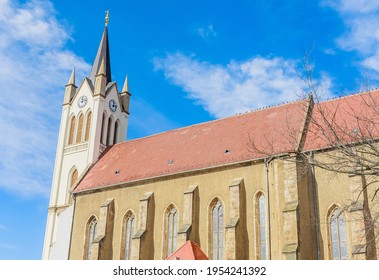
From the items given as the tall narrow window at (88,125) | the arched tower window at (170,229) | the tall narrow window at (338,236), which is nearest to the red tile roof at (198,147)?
the arched tower window at (170,229)

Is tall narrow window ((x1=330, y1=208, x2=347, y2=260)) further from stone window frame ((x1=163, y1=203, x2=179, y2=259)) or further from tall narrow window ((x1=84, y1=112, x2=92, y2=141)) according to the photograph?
tall narrow window ((x1=84, y1=112, x2=92, y2=141))

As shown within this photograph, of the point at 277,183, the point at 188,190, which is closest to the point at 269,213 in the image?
the point at 277,183

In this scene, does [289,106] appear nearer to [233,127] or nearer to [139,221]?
[233,127]

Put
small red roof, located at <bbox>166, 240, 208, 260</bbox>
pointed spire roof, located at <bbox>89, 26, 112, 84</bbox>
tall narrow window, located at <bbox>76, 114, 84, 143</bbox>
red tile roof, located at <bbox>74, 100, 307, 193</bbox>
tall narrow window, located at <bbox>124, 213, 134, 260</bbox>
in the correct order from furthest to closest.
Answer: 1. pointed spire roof, located at <bbox>89, 26, 112, 84</bbox>
2. tall narrow window, located at <bbox>76, 114, 84, 143</bbox>
3. tall narrow window, located at <bbox>124, 213, 134, 260</bbox>
4. red tile roof, located at <bbox>74, 100, 307, 193</bbox>
5. small red roof, located at <bbox>166, 240, 208, 260</bbox>

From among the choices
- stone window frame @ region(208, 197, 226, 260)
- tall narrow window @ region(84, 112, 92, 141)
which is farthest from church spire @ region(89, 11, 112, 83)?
stone window frame @ region(208, 197, 226, 260)

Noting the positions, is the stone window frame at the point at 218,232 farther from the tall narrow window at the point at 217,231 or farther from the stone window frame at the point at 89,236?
the stone window frame at the point at 89,236

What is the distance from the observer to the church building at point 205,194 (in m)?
19.1

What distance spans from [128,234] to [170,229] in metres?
2.77

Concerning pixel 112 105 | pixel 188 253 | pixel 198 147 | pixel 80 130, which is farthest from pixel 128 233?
pixel 112 105

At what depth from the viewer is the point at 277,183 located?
2042 cm

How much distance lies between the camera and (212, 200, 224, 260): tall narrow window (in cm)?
2132

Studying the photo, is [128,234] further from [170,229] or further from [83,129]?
[83,129]

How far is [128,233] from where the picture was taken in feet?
81.2
